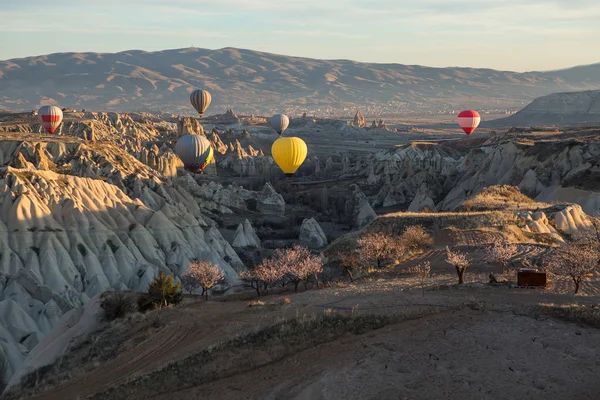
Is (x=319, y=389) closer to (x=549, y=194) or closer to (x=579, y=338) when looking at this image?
(x=579, y=338)

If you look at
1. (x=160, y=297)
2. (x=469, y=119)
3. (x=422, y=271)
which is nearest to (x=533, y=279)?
(x=422, y=271)

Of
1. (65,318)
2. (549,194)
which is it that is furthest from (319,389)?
(549,194)

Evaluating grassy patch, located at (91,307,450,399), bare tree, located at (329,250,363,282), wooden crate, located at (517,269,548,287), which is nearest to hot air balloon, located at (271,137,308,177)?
bare tree, located at (329,250,363,282)

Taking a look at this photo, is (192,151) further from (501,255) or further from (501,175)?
(501,255)

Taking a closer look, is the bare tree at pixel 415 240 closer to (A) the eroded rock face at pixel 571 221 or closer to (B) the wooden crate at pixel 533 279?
(A) the eroded rock face at pixel 571 221

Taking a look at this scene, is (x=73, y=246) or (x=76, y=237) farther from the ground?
(x=76, y=237)

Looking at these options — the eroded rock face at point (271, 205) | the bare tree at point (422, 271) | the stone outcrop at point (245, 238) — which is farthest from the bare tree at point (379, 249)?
the eroded rock face at point (271, 205)

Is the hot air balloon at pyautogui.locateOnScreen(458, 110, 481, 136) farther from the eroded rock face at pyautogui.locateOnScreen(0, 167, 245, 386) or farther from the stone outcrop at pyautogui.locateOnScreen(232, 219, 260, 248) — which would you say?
the eroded rock face at pyautogui.locateOnScreen(0, 167, 245, 386)
